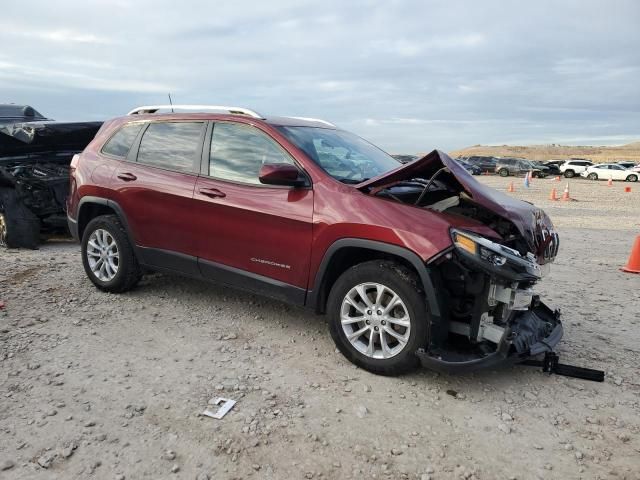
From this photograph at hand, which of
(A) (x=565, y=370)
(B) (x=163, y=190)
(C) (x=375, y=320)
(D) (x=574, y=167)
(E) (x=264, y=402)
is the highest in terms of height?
(D) (x=574, y=167)

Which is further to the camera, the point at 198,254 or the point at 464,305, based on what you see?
the point at 198,254

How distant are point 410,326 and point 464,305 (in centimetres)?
43

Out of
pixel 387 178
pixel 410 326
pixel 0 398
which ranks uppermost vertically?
pixel 387 178

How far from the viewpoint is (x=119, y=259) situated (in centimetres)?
525

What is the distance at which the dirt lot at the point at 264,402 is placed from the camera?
9.29ft

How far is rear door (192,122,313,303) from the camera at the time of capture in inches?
161

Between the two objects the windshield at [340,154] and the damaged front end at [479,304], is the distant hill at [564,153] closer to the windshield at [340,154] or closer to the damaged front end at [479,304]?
the windshield at [340,154]

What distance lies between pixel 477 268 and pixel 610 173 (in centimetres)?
4050

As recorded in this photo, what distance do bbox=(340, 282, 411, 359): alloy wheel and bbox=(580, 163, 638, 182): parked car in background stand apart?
39963mm

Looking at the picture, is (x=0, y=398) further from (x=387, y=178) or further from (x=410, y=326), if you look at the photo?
(x=387, y=178)

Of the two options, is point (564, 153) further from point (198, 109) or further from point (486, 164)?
point (198, 109)

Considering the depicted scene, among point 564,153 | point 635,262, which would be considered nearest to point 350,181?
point 635,262

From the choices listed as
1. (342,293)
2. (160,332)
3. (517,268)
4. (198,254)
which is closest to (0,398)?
(160,332)

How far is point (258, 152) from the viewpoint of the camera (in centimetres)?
443
